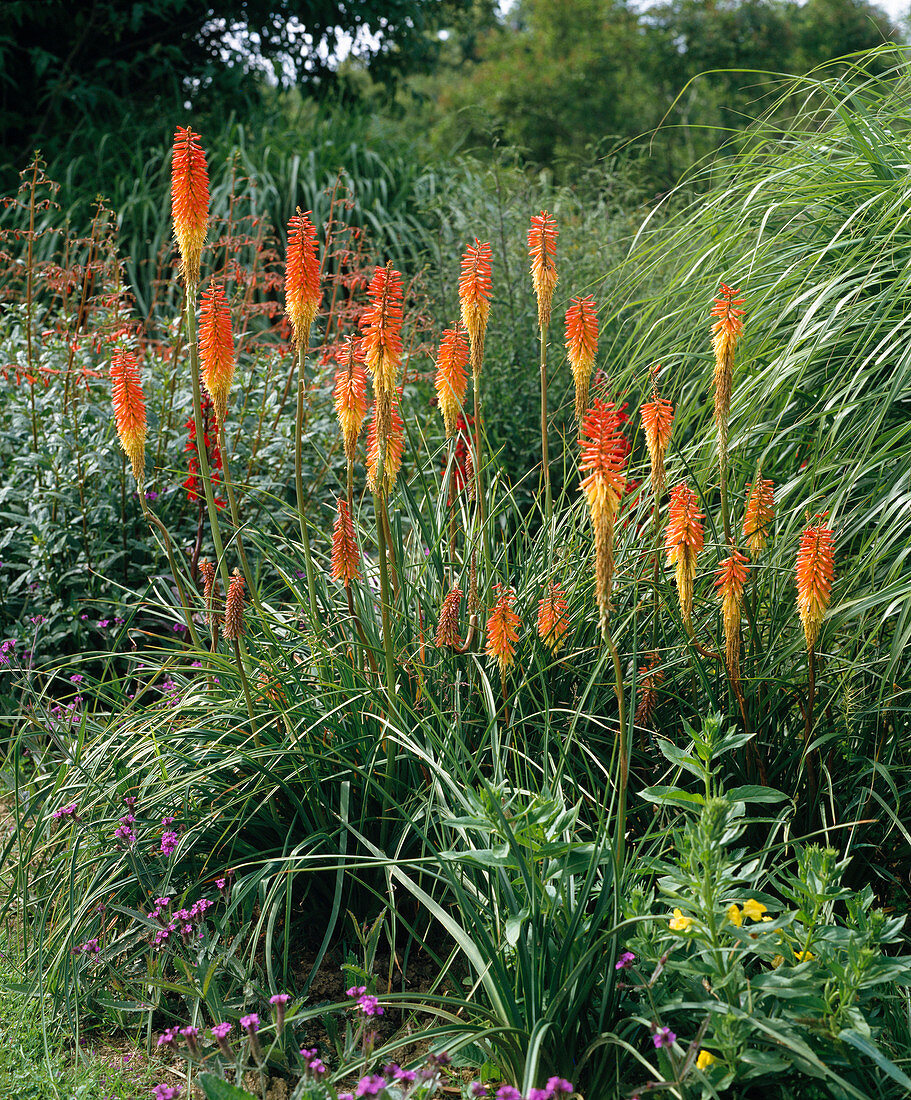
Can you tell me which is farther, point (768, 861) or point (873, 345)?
point (873, 345)

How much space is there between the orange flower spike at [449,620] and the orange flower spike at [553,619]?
23 cm

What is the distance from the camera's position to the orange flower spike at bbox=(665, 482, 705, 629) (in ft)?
6.72

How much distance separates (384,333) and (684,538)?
2.65 ft

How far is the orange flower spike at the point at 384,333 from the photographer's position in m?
2.17

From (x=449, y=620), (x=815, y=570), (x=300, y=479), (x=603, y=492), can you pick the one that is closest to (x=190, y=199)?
(x=300, y=479)

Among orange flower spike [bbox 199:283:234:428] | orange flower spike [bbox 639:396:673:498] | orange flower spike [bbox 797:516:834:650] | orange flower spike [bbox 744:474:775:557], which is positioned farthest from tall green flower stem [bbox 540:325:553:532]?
orange flower spike [bbox 199:283:234:428]

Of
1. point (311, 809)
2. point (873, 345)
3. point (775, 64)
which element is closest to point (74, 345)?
point (311, 809)

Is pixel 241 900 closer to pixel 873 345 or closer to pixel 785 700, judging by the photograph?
pixel 785 700

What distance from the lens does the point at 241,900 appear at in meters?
2.35

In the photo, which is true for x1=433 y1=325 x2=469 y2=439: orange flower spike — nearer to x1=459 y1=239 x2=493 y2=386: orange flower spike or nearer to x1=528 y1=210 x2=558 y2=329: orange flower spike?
x1=459 y1=239 x2=493 y2=386: orange flower spike

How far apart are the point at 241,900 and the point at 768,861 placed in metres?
1.34

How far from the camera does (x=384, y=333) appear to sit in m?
2.18

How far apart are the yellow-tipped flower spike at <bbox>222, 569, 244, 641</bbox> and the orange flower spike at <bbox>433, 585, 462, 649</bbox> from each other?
501 millimetres

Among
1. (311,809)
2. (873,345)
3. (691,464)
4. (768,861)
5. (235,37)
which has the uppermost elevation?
(235,37)
